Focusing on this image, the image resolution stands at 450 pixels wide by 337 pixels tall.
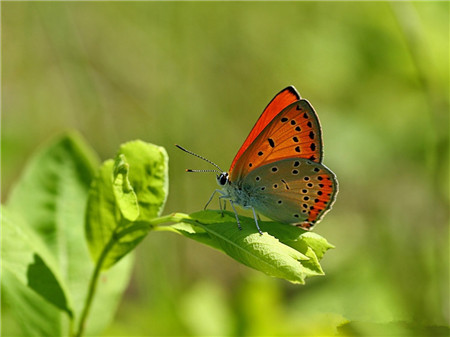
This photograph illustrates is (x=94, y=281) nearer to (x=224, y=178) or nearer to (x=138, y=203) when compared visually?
(x=138, y=203)

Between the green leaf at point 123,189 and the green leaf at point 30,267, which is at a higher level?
the green leaf at point 123,189

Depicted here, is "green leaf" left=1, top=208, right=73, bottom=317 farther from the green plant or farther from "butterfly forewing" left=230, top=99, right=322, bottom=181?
"butterfly forewing" left=230, top=99, right=322, bottom=181

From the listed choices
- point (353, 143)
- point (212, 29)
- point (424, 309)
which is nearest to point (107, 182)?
point (424, 309)

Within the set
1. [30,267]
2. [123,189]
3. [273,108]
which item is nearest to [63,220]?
[30,267]

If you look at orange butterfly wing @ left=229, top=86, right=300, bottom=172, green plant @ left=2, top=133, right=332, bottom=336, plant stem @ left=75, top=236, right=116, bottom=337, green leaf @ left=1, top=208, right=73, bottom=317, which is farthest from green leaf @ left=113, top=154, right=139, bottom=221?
orange butterfly wing @ left=229, top=86, right=300, bottom=172

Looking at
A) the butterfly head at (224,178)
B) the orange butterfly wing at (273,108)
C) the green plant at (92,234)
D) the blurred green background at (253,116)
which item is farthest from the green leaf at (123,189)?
the blurred green background at (253,116)

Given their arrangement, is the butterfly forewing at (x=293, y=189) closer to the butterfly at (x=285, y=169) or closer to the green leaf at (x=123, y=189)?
the butterfly at (x=285, y=169)

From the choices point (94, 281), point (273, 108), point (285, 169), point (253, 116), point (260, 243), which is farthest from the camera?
point (253, 116)
